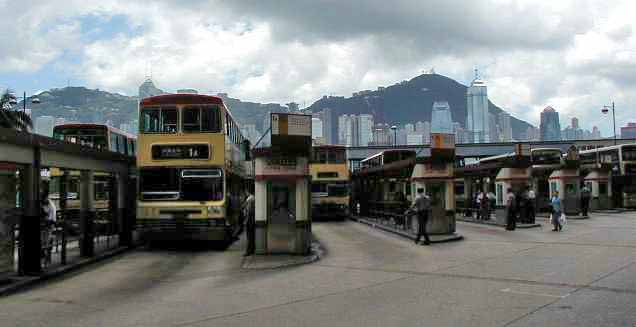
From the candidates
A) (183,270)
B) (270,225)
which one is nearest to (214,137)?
(270,225)

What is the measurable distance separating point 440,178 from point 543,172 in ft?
60.5

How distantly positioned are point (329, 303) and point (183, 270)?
5.40m

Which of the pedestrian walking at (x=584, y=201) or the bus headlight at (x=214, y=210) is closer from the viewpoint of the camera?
the bus headlight at (x=214, y=210)

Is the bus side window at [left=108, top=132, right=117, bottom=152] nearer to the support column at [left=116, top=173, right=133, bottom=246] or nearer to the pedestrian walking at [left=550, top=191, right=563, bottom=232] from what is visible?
the support column at [left=116, top=173, right=133, bottom=246]

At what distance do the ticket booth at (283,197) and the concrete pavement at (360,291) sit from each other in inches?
36.9

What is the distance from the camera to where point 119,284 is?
11.3 meters

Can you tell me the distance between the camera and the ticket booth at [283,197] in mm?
15172

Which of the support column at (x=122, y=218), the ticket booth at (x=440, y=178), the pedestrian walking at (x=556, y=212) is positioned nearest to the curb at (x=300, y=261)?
the support column at (x=122, y=218)

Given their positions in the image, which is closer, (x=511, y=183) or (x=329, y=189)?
(x=511, y=183)

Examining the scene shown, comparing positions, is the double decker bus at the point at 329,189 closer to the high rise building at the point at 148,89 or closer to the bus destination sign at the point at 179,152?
the bus destination sign at the point at 179,152

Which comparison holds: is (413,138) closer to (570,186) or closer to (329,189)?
(329,189)

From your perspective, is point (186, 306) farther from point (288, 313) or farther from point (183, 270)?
point (183, 270)

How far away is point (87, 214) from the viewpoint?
15.4 m

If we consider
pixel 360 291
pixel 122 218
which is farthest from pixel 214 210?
pixel 360 291
